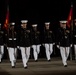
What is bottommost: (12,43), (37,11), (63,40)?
(12,43)

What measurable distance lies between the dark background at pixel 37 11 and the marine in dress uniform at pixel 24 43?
5.76 metres

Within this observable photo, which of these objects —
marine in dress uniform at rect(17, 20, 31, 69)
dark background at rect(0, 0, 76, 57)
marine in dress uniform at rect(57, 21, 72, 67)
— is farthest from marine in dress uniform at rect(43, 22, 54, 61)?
marine in dress uniform at rect(17, 20, 31, 69)

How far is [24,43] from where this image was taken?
17625 mm

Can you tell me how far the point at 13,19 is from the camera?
23.8 m

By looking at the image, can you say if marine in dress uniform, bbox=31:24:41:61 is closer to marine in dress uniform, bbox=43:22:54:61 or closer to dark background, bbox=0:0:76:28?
marine in dress uniform, bbox=43:22:54:61

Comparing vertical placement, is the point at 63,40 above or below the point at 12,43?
above

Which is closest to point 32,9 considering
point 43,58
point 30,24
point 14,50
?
point 30,24

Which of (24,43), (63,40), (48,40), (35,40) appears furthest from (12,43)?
(48,40)

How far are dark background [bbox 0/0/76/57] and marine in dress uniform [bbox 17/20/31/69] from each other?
5.76m

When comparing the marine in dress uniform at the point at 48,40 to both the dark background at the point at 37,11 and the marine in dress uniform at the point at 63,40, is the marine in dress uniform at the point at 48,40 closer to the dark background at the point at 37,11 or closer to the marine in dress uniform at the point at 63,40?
the dark background at the point at 37,11

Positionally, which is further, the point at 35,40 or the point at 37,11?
the point at 37,11

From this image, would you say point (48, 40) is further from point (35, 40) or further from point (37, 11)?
point (37, 11)

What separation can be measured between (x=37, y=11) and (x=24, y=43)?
21.5 feet

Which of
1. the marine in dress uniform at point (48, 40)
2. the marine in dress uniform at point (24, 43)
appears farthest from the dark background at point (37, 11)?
the marine in dress uniform at point (24, 43)
